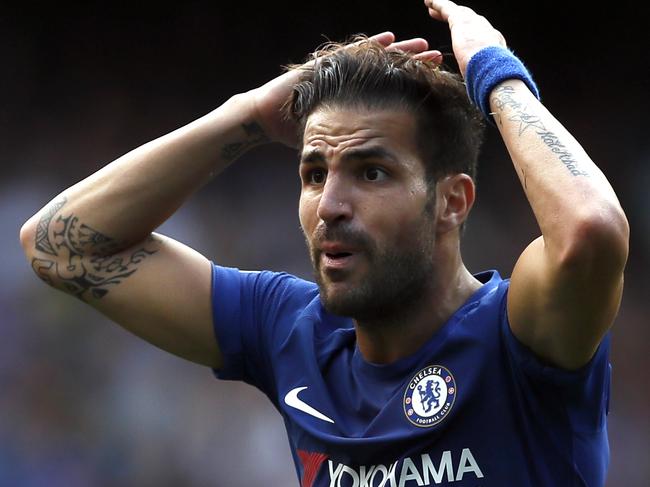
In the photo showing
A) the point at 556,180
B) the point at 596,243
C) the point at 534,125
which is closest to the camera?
the point at 596,243

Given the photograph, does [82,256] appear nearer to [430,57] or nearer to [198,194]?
[430,57]

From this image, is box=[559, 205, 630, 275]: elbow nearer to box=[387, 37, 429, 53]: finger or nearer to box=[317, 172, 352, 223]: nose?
box=[317, 172, 352, 223]: nose

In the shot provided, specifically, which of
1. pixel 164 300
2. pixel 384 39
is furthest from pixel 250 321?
pixel 384 39

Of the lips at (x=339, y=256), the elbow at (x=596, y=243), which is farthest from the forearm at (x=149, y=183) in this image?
the elbow at (x=596, y=243)

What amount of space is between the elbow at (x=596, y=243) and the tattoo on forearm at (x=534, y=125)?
138 mm

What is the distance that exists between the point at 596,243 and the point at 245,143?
1.28 metres

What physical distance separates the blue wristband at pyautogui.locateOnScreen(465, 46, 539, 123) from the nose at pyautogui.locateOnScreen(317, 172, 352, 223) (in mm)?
395

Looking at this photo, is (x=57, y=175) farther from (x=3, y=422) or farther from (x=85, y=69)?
(x=3, y=422)

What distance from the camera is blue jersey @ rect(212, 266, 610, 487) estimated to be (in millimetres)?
2477

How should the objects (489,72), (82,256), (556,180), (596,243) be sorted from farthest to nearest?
(82,256) < (489,72) < (556,180) < (596,243)

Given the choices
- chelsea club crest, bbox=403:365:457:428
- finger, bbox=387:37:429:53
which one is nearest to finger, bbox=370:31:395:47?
finger, bbox=387:37:429:53

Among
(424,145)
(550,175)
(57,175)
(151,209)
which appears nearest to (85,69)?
(57,175)

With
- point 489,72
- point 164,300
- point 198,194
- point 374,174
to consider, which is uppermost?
point 489,72

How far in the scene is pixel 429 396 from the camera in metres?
2.64
